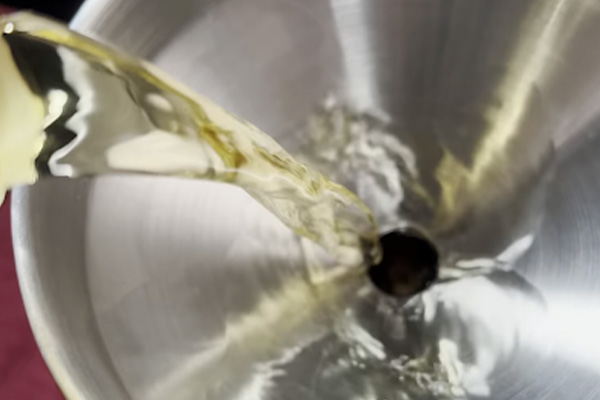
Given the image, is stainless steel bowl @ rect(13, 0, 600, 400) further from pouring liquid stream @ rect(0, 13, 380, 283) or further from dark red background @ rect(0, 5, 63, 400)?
dark red background @ rect(0, 5, 63, 400)

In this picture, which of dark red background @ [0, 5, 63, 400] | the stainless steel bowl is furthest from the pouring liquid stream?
dark red background @ [0, 5, 63, 400]

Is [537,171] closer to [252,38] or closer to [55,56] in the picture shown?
[252,38]

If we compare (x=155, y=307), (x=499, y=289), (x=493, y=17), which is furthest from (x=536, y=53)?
(x=155, y=307)

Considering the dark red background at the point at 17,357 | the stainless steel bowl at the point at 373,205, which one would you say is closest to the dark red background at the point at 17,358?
the dark red background at the point at 17,357

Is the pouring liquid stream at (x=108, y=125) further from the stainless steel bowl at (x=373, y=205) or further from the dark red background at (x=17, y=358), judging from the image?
the dark red background at (x=17, y=358)

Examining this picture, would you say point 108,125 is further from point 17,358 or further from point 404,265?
point 17,358

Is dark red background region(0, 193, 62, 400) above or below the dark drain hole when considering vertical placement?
below
